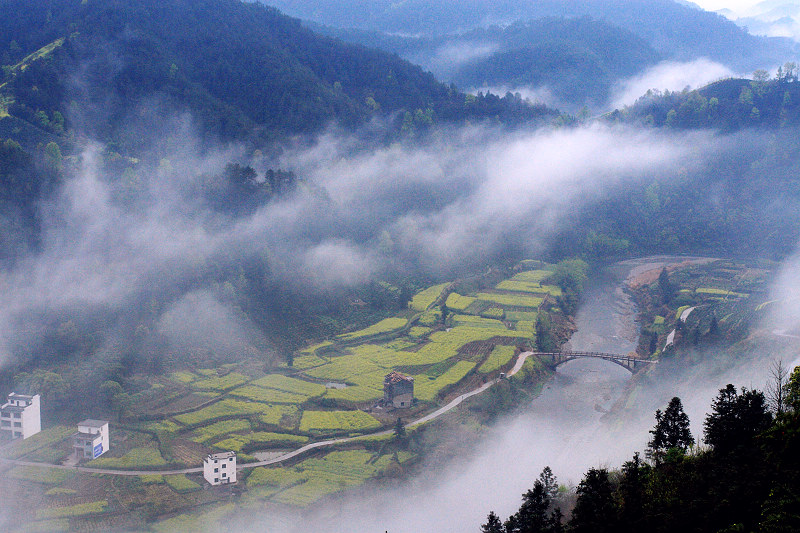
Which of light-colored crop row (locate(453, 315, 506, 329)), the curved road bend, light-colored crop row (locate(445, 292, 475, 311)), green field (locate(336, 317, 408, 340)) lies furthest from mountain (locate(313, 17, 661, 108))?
the curved road bend

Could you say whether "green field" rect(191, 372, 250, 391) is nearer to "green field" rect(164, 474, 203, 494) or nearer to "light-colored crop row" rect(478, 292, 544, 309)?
"green field" rect(164, 474, 203, 494)

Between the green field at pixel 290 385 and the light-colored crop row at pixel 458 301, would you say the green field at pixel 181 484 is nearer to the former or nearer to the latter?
the green field at pixel 290 385

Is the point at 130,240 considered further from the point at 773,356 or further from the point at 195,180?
the point at 773,356

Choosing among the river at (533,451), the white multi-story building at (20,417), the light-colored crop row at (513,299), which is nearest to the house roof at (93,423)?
the white multi-story building at (20,417)

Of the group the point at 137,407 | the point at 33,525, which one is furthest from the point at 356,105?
the point at 33,525

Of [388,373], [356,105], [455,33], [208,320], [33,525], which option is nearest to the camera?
[33,525]

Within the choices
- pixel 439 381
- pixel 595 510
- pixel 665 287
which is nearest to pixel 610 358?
pixel 439 381
